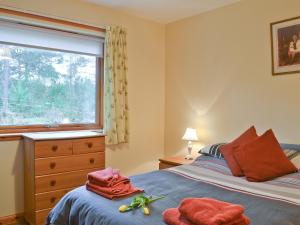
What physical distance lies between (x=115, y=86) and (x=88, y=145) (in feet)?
2.89

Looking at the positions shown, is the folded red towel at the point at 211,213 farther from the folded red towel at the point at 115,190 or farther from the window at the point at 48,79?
the window at the point at 48,79

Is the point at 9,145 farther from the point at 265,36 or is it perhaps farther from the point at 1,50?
the point at 265,36

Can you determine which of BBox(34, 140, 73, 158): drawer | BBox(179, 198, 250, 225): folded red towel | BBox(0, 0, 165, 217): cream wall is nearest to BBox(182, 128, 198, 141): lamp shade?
BBox(0, 0, 165, 217): cream wall

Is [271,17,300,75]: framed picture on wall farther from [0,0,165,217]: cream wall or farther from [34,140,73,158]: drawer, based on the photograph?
[34,140,73,158]: drawer

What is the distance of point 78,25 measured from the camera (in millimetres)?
3195

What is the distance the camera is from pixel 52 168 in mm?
2664

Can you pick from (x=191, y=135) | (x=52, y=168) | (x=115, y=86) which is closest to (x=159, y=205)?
(x=52, y=168)

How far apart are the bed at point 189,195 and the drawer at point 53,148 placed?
78 cm

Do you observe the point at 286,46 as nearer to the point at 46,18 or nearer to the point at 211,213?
the point at 211,213

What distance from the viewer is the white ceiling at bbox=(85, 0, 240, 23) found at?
3.22 meters

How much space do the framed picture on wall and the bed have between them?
1.13 metres

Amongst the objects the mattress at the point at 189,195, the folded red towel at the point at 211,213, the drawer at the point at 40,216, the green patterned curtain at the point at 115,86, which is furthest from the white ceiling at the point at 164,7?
the folded red towel at the point at 211,213

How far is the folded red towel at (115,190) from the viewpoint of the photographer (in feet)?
5.73

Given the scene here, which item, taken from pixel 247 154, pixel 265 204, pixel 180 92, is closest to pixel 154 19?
pixel 180 92
